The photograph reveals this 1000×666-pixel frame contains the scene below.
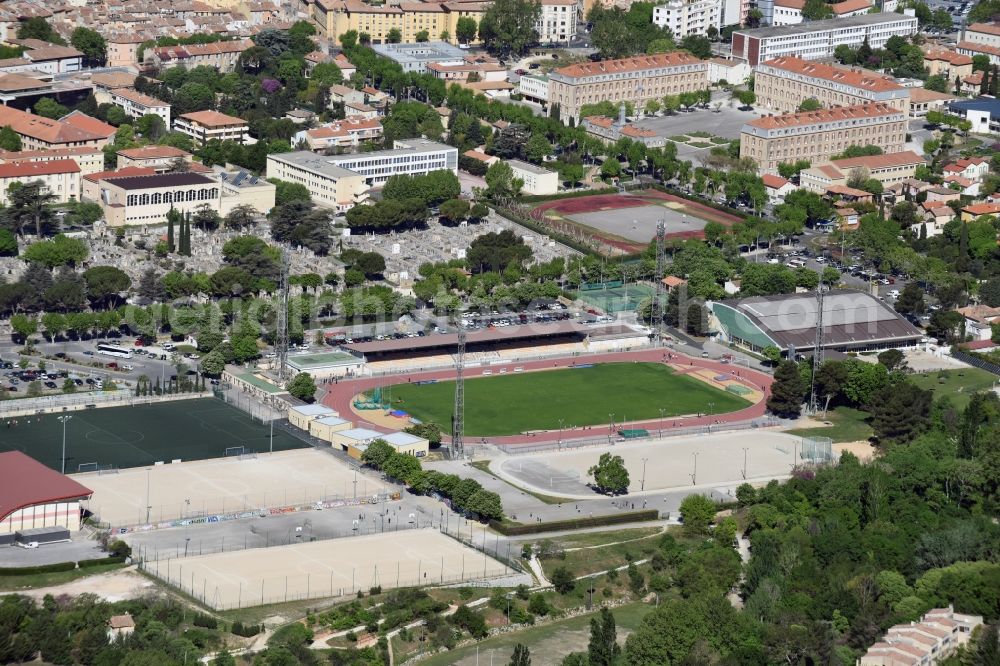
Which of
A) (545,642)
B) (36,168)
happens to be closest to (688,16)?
(36,168)

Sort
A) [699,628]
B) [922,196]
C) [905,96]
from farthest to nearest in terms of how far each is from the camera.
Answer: [905,96], [922,196], [699,628]

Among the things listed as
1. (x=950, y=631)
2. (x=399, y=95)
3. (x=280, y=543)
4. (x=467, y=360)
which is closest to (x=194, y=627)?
(x=280, y=543)

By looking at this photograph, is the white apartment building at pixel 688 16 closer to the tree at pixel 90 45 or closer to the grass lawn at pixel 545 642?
the tree at pixel 90 45

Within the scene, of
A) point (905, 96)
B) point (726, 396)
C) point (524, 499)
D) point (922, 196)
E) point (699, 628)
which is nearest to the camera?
point (699, 628)

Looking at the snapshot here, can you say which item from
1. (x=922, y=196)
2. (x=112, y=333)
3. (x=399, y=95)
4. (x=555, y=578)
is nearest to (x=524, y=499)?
(x=555, y=578)

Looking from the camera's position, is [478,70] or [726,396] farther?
[478,70]

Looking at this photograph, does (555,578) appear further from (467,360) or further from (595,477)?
(467,360)

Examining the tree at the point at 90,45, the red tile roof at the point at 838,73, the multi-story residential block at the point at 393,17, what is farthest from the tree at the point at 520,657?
the multi-story residential block at the point at 393,17
